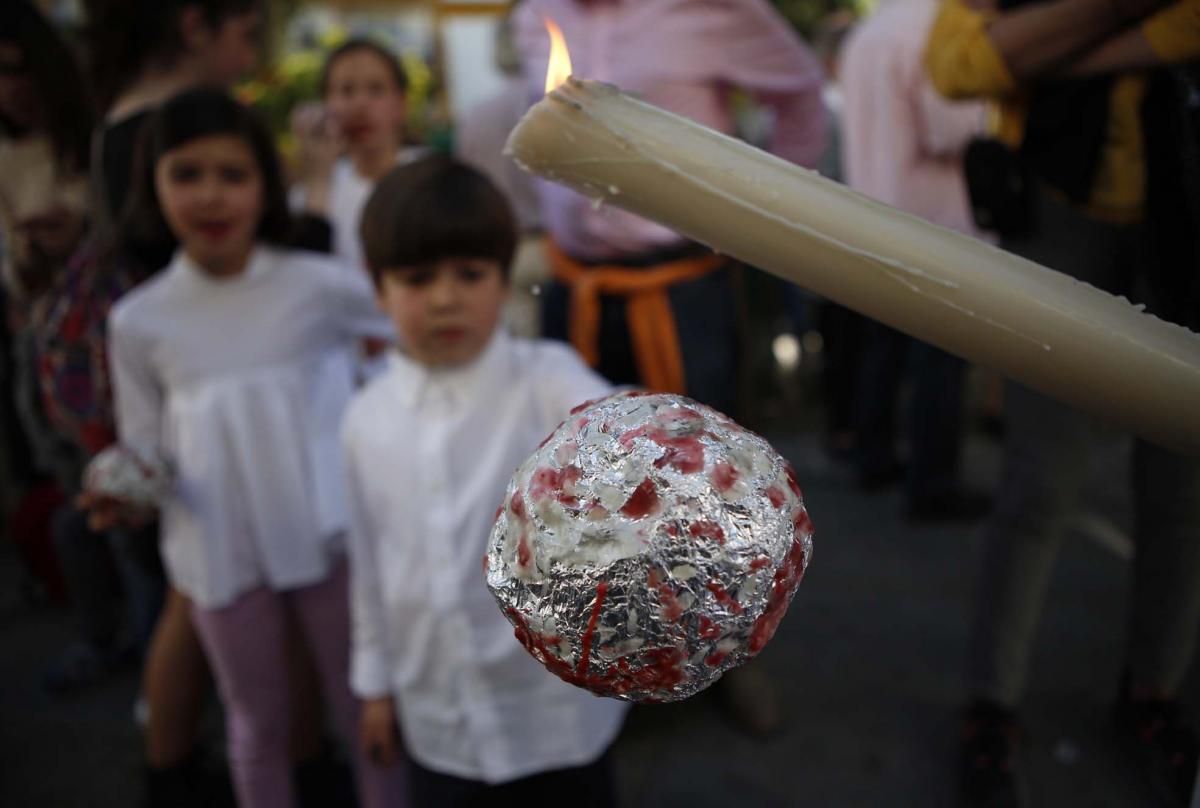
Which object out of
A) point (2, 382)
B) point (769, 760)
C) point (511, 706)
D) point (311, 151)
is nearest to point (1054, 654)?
point (769, 760)

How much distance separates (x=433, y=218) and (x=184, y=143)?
683 mm

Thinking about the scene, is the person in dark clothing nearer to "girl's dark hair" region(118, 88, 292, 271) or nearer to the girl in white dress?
the girl in white dress

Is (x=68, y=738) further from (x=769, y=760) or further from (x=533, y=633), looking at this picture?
(x=533, y=633)

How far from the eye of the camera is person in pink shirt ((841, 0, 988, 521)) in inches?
113

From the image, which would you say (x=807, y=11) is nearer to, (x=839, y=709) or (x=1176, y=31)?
(x=839, y=709)

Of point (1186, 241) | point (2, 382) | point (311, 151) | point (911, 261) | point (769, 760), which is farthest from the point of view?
point (2, 382)

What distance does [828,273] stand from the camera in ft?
1.31

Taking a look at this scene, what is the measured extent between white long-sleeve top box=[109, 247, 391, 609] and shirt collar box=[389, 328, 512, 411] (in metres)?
0.45

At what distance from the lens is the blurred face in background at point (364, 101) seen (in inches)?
Answer: 96.4

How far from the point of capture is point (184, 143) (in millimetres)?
1610

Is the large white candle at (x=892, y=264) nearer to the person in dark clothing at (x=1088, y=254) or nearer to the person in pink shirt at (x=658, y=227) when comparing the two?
the person in dark clothing at (x=1088, y=254)

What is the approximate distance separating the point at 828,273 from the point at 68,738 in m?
2.65

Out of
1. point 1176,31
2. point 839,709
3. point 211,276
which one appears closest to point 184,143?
point 211,276

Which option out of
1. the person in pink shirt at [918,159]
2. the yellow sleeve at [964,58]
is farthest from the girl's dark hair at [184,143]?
the person in pink shirt at [918,159]
